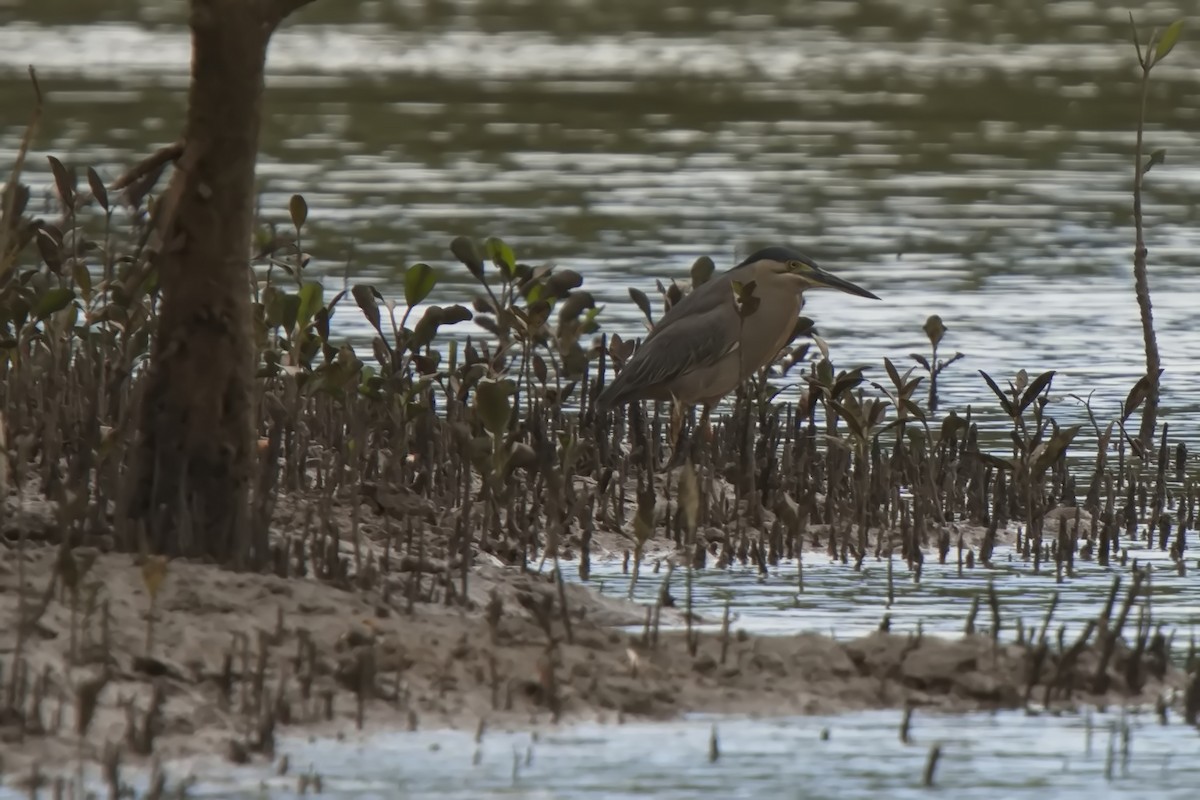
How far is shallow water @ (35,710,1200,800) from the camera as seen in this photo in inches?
200

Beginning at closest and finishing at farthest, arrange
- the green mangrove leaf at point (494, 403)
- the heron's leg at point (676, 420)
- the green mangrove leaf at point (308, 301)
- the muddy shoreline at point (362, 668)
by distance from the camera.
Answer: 1. the muddy shoreline at point (362, 668)
2. the green mangrove leaf at point (494, 403)
3. the green mangrove leaf at point (308, 301)
4. the heron's leg at point (676, 420)

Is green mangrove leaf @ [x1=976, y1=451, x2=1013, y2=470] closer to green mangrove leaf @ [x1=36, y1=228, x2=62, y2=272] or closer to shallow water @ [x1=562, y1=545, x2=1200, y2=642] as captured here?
shallow water @ [x1=562, y1=545, x2=1200, y2=642]

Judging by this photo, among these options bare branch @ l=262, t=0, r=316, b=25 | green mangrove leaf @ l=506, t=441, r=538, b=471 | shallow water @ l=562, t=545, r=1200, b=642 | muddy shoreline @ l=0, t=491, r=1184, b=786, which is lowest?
muddy shoreline @ l=0, t=491, r=1184, b=786

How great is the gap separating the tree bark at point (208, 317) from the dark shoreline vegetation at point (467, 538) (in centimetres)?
5

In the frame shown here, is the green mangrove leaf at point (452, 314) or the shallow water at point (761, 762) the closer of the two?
the shallow water at point (761, 762)

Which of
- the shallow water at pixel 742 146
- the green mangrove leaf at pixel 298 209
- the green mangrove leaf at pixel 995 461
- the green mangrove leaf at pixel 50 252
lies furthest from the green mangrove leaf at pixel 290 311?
the shallow water at pixel 742 146

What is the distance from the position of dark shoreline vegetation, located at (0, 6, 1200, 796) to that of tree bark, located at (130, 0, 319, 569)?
54 mm

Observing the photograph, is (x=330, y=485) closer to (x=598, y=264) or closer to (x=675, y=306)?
(x=675, y=306)

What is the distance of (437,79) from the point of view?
28.0 meters

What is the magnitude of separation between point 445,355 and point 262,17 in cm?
638

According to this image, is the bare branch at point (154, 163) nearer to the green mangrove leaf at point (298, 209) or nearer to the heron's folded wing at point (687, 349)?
the green mangrove leaf at point (298, 209)

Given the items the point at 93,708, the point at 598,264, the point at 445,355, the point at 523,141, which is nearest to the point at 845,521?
the point at 93,708

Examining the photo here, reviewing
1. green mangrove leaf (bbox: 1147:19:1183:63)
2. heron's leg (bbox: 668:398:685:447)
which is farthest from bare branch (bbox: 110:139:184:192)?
green mangrove leaf (bbox: 1147:19:1183:63)

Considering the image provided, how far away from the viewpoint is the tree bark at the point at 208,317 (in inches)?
260
